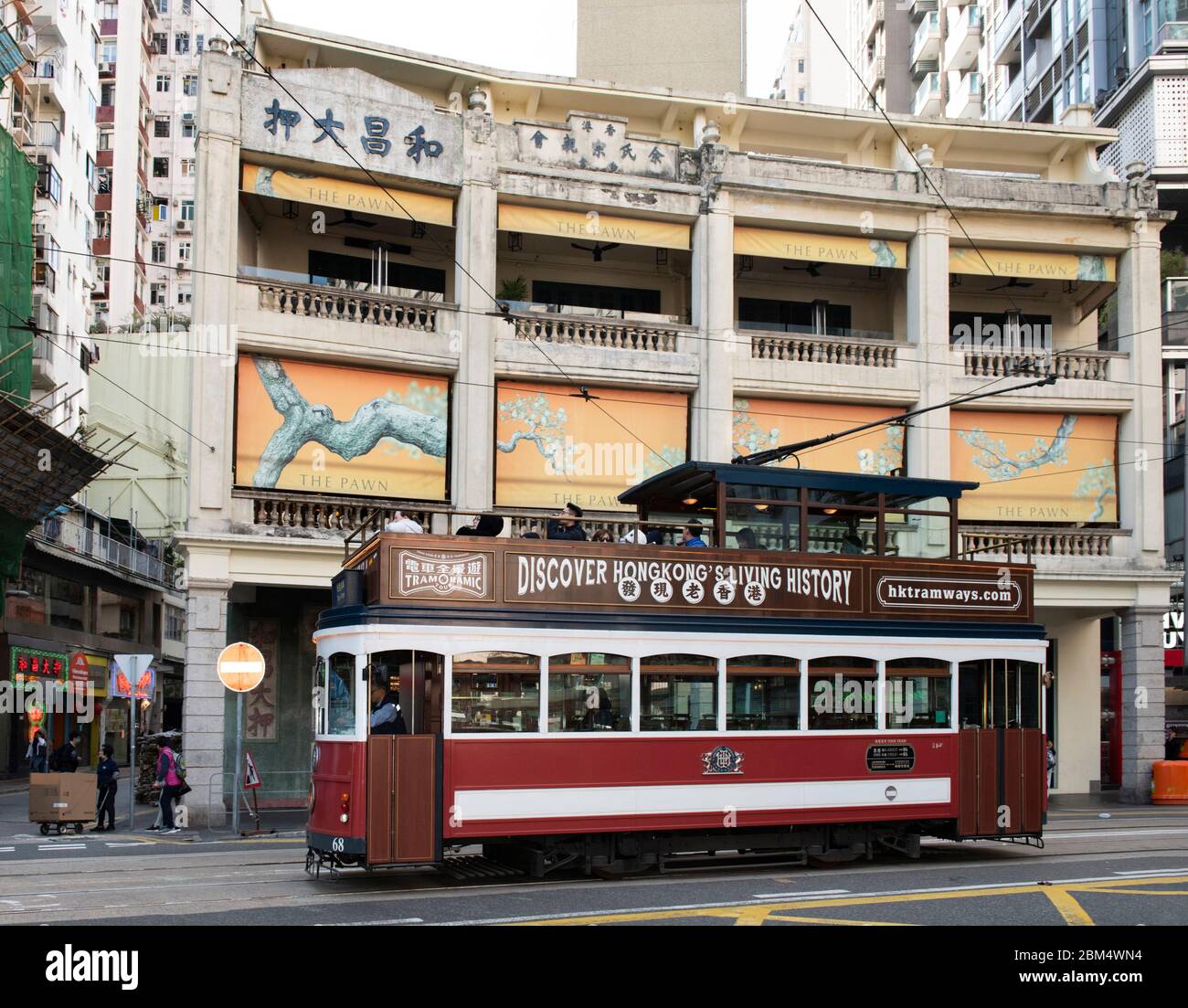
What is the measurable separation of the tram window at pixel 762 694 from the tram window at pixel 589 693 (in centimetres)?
122

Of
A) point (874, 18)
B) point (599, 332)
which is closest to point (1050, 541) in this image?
point (599, 332)

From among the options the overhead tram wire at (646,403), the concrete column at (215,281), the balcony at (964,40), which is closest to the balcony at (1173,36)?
the balcony at (964,40)

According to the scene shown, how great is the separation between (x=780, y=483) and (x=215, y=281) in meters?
11.8

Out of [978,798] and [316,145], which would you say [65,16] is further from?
[978,798]

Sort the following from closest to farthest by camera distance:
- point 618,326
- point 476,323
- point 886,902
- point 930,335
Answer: point 886,902
point 476,323
point 618,326
point 930,335

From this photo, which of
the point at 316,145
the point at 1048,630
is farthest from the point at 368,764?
the point at 1048,630

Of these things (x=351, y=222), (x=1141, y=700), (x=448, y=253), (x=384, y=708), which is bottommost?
(x=1141, y=700)

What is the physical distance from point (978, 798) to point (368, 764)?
23.7 feet

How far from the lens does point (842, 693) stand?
15.4m

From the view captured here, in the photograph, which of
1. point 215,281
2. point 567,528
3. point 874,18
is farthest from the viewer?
point 874,18

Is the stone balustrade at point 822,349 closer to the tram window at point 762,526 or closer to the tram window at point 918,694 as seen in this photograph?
the tram window at point 762,526

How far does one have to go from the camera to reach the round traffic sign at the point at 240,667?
65.5 feet

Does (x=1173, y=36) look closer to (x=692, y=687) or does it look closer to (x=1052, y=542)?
(x=1052, y=542)

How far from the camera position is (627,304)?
93.7 feet
